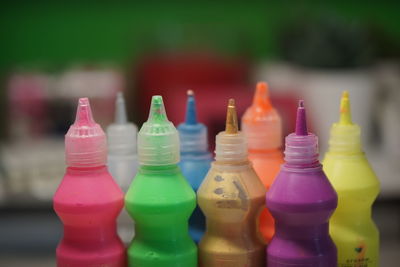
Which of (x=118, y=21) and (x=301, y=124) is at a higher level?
(x=118, y=21)

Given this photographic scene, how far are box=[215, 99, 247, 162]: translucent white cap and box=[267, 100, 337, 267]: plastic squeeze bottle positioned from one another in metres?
0.03

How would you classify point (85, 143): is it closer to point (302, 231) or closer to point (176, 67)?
point (302, 231)

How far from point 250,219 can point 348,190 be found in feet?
0.21

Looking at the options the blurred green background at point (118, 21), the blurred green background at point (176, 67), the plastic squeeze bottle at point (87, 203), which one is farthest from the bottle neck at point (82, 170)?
the blurred green background at point (118, 21)

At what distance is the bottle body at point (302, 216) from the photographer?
0.35 meters

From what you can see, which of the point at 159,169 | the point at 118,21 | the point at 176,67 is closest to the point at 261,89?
the point at 159,169

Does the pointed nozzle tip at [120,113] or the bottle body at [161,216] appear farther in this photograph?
the pointed nozzle tip at [120,113]

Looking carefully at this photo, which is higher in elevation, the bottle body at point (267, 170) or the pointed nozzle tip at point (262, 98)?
the pointed nozzle tip at point (262, 98)

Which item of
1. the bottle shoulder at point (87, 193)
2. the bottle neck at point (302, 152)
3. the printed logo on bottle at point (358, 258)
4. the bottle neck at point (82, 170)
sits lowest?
the printed logo on bottle at point (358, 258)

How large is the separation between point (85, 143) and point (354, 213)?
0.17 metres

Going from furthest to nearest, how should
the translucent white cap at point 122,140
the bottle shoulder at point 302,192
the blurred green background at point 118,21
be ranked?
the blurred green background at point 118,21, the translucent white cap at point 122,140, the bottle shoulder at point 302,192

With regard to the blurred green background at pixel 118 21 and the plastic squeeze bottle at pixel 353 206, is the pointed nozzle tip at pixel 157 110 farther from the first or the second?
the blurred green background at pixel 118 21

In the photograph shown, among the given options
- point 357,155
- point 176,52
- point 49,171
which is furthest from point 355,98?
point 357,155

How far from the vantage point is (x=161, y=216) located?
356 millimetres
